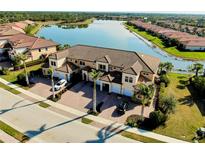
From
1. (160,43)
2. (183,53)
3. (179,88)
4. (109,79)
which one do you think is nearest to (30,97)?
(109,79)

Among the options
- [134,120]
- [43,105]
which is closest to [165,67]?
[134,120]

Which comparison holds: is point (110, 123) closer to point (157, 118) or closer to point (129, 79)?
point (157, 118)

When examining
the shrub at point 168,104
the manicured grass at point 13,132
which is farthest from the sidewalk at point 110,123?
the manicured grass at point 13,132

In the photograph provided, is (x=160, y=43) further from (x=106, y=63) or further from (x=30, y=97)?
(x=30, y=97)

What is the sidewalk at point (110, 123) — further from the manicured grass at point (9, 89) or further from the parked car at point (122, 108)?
the parked car at point (122, 108)

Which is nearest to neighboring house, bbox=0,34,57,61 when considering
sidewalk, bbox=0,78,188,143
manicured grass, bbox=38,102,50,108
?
sidewalk, bbox=0,78,188,143
